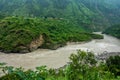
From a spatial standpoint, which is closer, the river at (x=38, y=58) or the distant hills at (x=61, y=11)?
the river at (x=38, y=58)

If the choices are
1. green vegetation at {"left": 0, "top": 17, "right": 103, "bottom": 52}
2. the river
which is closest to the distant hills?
green vegetation at {"left": 0, "top": 17, "right": 103, "bottom": 52}

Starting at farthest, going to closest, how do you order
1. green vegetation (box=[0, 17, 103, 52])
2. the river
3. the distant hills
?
the distant hills < green vegetation (box=[0, 17, 103, 52]) < the river

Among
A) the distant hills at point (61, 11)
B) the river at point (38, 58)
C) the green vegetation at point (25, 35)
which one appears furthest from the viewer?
the distant hills at point (61, 11)

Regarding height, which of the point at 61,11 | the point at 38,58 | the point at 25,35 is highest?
the point at 25,35

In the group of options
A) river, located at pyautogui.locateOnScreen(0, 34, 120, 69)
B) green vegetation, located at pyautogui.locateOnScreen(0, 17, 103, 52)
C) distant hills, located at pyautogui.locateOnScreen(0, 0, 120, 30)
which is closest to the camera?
river, located at pyautogui.locateOnScreen(0, 34, 120, 69)

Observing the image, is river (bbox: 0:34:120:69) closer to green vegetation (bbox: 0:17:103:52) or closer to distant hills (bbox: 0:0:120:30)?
A: green vegetation (bbox: 0:17:103:52)

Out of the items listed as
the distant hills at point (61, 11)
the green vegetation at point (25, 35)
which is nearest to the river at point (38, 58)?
the green vegetation at point (25, 35)

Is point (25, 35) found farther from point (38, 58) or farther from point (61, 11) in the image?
point (61, 11)

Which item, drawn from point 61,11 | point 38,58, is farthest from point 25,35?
point 61,11

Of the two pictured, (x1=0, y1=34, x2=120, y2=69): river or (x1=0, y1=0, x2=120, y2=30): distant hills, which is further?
(x1=0, y1=0, x2=120, y2=30): distant hills

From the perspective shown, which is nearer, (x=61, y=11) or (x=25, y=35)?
(x=25, y=35)

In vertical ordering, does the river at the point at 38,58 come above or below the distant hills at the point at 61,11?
above

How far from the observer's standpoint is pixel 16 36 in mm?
72500

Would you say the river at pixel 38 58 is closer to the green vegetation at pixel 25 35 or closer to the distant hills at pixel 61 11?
the green vegetation at pixel 25 35
